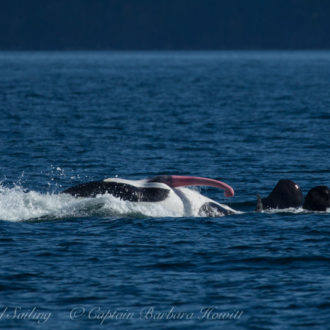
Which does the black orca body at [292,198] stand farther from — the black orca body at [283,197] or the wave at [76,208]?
the wave at [76,208]

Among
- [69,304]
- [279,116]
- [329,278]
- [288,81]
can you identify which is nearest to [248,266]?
[329,278]

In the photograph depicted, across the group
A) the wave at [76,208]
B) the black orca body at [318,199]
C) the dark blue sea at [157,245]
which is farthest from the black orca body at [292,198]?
the wave at [76,208]

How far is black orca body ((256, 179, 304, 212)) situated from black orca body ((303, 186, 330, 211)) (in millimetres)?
257

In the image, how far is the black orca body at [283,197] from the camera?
21.5 m

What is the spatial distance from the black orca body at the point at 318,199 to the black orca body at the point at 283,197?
26cm

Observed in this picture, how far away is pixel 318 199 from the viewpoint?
847 inches

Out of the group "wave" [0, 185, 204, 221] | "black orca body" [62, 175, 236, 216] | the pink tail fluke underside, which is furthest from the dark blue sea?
the pink tail fluke underside

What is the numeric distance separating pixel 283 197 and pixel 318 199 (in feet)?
2.75

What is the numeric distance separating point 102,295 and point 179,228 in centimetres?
504

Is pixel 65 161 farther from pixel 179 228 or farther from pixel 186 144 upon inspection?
pixel 179 228

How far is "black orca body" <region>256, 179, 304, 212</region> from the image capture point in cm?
2152

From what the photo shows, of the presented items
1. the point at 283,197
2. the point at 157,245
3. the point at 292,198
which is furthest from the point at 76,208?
the point at 292,198

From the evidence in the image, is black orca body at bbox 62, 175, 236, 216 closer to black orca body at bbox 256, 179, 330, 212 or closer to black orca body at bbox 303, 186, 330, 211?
black orca body at bbox 256, 179, 330, 212

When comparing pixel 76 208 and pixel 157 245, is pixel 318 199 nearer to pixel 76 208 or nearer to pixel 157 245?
pixel 157 245
